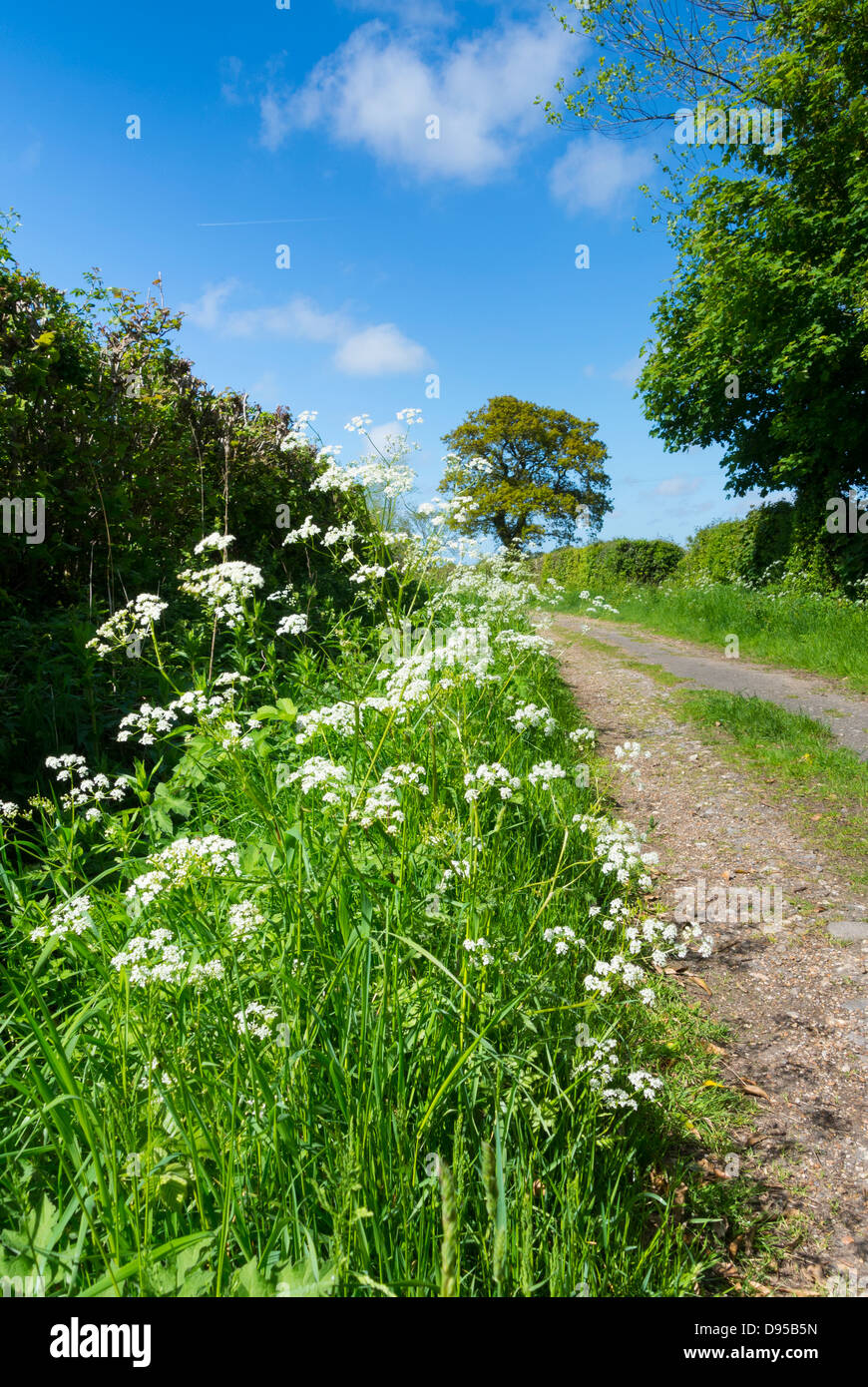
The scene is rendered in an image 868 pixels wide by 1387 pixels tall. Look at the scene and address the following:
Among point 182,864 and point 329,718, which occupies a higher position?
point 329,718

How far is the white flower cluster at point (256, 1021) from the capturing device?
1820mm

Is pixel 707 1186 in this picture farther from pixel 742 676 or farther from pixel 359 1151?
pixel 742 676

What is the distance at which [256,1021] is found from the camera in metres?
1.93

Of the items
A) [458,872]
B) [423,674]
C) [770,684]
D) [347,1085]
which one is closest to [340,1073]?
[347,1085]

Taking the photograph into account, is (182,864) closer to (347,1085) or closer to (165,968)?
(165,968)

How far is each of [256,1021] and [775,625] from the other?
12299mm

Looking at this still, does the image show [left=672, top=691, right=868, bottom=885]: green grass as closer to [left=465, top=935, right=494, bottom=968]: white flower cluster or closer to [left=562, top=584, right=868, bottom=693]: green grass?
[left=562, top=584, right=868, bottom=693]: green grass

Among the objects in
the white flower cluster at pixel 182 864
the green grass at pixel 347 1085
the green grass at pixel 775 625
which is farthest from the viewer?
the green grass at pixel 775 625

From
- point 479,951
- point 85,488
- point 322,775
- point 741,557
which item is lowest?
point 479,951

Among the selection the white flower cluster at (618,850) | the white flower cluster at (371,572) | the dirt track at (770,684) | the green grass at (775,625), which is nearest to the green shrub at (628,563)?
the green grass at (775,625)

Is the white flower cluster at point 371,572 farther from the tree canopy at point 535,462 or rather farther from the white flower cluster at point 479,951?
the tree canopy at point 535,462

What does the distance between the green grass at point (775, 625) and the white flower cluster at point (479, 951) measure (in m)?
7.52

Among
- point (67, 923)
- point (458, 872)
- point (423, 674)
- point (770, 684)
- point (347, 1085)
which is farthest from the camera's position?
point (770, 684)

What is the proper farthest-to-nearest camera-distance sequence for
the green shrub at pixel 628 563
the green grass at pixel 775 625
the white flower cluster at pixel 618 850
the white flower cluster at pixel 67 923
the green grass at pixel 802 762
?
the green shrub at pixel 628 563 → the green grass at pixel 775 625 → the green grass at pixel 802 762 → the white flower cluster at pixel 618 850 → the white flower cluster at pixel 67 923
